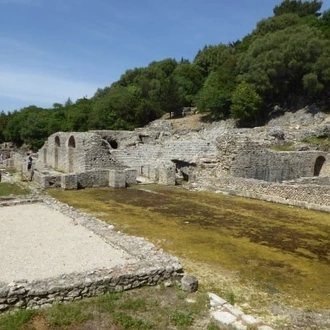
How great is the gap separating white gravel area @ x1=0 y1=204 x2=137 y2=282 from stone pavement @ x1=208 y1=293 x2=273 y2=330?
2265 mm

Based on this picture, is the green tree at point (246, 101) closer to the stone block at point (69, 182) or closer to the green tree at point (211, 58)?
the green tree at point (211, 58)

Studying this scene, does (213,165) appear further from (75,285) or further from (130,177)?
(75,285)

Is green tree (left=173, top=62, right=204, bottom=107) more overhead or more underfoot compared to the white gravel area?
more overhead

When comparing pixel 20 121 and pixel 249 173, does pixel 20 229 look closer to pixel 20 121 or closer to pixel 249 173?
pixel 249 173

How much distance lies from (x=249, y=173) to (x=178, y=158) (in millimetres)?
5447

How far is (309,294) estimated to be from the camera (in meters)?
6.69

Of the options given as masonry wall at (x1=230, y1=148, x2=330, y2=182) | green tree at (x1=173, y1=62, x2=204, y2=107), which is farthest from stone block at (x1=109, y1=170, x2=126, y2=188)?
green tree at (x1=173, y1=62, x2=204, y2=107)

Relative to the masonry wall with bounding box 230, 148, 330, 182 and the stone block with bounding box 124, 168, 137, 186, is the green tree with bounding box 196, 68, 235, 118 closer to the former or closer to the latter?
the masonry wall with bounding box 230, 148, 330, 182

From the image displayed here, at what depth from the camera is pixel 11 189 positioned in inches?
717

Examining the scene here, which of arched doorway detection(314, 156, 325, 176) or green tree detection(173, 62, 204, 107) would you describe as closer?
arched doorway detection(314, 156, 325, 176)

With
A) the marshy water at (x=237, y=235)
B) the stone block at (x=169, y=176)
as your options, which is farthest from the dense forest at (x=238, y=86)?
the marshy water at (x=237, y=235)

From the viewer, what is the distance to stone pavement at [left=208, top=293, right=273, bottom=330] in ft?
17.0

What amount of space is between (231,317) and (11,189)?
15189 mm

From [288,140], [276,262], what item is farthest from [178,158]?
[276,262]
